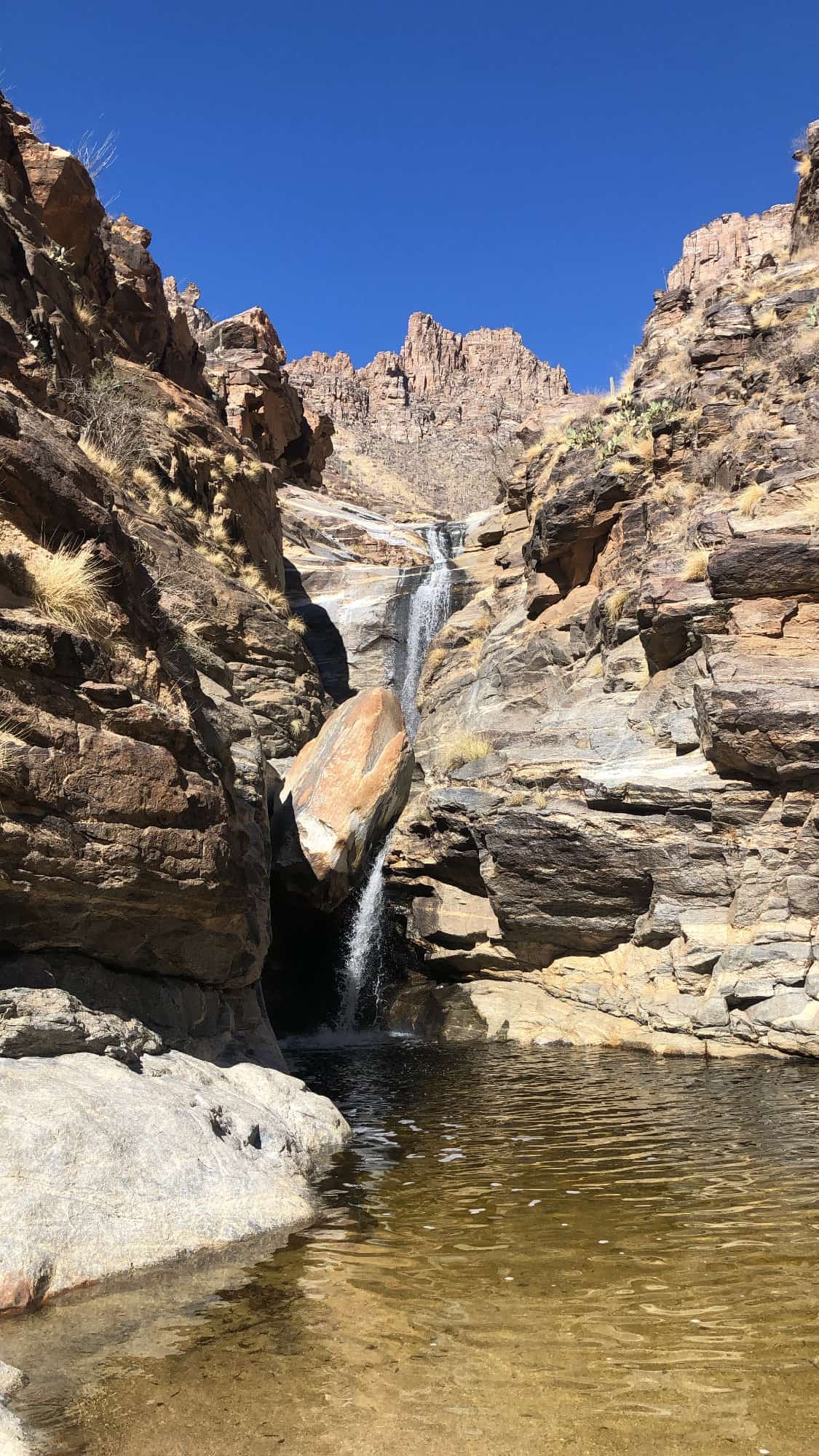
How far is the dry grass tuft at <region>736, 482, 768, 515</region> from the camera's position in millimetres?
17766

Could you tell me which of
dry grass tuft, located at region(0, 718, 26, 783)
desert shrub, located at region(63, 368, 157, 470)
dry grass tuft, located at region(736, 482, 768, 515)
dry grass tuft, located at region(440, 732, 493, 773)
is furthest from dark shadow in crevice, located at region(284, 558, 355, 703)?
dry grass tuft, located at region(0, 718, 26, 783)

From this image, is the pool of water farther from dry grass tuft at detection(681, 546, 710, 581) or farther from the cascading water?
dry grass tuft at detection(681, 546, 710, 581)

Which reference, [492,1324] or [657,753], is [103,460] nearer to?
[657,753]

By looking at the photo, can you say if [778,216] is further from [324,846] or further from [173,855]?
[173,855]

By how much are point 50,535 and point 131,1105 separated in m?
4.57

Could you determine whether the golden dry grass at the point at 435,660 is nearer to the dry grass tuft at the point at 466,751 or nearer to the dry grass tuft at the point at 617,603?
the dry grass tuft at the point at 466,751

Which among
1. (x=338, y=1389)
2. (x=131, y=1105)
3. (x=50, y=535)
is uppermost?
(x=50, y=535)

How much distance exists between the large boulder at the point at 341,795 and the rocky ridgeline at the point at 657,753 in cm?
159

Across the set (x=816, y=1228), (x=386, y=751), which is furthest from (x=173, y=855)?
(x=386, y=751)

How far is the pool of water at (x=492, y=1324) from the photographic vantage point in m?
3.57

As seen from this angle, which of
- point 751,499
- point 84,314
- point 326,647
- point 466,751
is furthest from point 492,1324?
point 326,647

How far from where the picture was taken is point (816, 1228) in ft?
18.8

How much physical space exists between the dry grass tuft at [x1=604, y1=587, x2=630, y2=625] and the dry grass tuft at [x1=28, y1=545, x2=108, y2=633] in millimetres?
14194

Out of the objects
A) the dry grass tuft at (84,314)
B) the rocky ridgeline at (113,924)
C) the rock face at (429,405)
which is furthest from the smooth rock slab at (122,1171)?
the rock face at (429,405)
